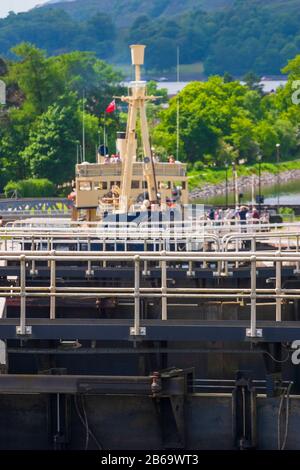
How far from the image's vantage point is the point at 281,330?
78.8ft

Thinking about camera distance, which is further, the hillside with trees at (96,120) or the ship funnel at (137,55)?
the hillside with trees at (96,120)

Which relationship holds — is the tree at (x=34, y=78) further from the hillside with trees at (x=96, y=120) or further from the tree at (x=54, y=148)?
the tree at (x=54, y=148)

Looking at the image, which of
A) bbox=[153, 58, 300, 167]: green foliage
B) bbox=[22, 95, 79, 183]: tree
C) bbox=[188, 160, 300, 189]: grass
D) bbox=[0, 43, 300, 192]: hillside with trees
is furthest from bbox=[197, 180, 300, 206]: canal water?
bbox=[22, 95, 79, 183]: tree

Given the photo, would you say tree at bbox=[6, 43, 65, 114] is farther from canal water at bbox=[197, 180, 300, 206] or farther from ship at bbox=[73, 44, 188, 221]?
ship at bbox=[73, 44, 188, 221]

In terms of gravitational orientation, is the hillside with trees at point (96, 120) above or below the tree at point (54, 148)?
above

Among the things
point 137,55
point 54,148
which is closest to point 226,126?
point 54,148

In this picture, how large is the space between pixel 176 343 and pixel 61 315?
298cm

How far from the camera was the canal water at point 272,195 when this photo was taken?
Answer: 399ft

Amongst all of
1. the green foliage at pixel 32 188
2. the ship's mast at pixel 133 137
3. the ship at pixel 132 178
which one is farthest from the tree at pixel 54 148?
the ship's mast at pixel 133 137

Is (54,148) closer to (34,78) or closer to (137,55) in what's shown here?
(34,78)

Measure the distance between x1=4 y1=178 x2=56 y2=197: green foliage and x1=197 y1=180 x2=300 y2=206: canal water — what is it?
908 centimetres

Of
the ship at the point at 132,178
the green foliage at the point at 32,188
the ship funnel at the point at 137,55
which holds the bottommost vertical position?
the ship at the point at 132,178

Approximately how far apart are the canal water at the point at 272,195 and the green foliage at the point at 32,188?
9085mm

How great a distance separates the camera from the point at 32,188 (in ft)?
400
